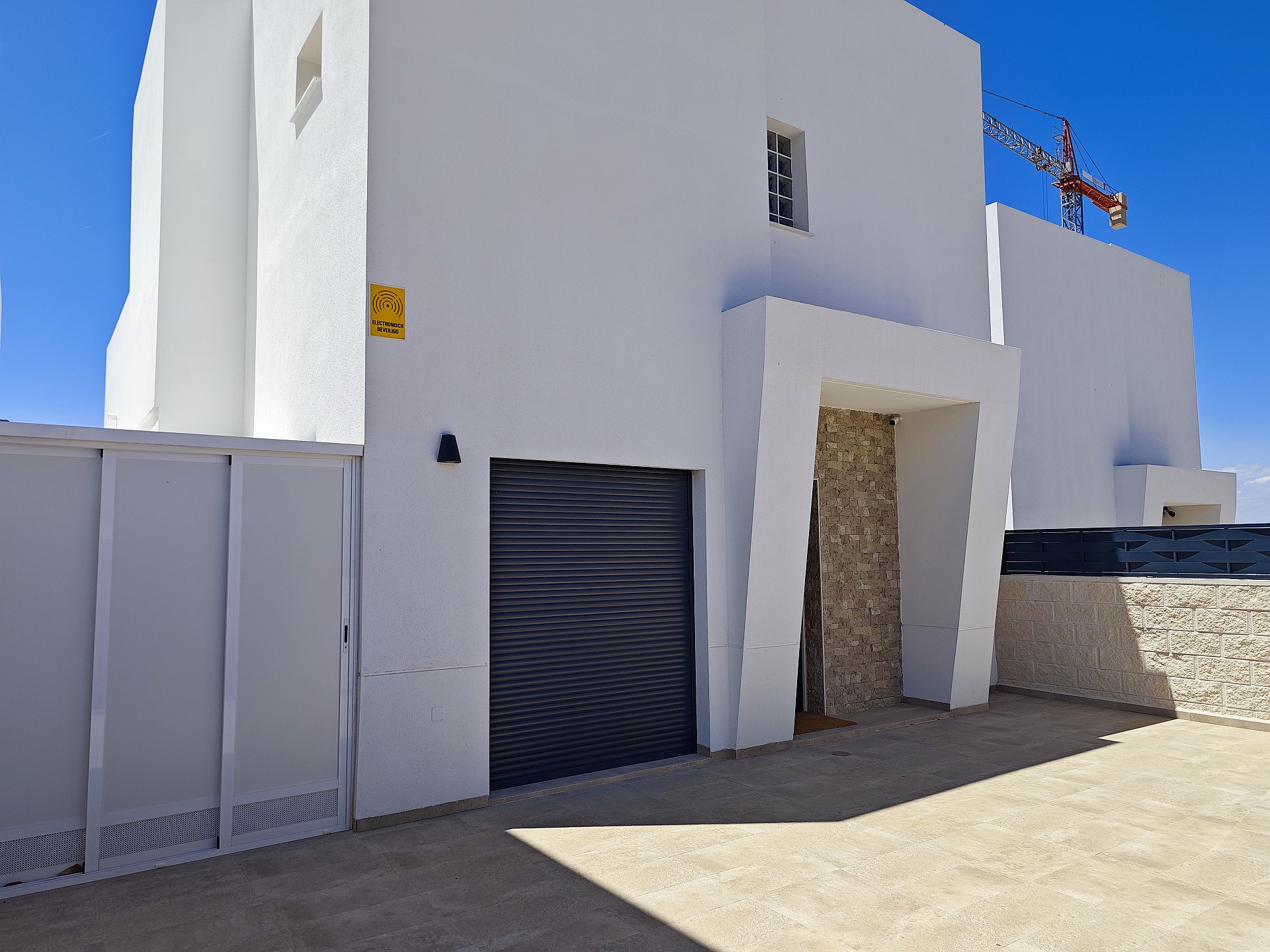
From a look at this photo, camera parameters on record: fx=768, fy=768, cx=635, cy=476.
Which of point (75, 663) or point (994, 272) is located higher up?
point (994, 272)

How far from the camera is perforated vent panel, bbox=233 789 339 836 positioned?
5.07 metres

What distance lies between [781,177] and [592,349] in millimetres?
3758

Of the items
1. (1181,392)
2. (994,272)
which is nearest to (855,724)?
(994,272)

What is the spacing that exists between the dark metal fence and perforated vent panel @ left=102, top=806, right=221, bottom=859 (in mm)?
9675

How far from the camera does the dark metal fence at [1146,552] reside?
8117 mm

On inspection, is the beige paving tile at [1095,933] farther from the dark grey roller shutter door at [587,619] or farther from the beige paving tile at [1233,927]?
the dark grey roller shutter door at [587,619]

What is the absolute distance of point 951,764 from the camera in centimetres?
681

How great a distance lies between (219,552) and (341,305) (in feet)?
6.78

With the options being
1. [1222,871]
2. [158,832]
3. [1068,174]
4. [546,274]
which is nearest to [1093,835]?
[1222,871]

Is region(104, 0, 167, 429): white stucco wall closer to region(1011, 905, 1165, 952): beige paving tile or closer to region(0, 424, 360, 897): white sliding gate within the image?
region(0, 424, 360, 897): white sliding gate

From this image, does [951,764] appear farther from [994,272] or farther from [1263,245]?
[1263,245]

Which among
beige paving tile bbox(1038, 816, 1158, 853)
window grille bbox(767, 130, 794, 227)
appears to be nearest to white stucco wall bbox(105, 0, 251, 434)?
window grille bbox(767, 130, 794, 227)

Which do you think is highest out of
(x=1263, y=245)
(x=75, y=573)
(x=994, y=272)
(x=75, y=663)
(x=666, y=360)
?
(x=1263, y=245)

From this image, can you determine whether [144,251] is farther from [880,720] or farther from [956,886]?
[956,886]
